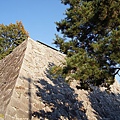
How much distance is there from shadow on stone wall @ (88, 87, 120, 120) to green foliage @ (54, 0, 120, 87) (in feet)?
10.3

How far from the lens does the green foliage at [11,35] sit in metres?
19.1

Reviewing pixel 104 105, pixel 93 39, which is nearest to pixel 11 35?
pixel 104 105

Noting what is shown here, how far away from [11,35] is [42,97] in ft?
46.3

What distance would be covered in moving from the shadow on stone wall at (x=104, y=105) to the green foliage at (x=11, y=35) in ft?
36.9

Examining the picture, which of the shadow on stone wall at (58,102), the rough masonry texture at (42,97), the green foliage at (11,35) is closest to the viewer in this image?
the rough masonry texture at (42,97)

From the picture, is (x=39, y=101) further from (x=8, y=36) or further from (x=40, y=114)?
(x=8, y=36)

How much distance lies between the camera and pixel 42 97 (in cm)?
686

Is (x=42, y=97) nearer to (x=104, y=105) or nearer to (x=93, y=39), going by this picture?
(x=93, y=39)

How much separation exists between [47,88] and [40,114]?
1.55 m

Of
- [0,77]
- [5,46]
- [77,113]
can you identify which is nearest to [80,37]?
[77,113]

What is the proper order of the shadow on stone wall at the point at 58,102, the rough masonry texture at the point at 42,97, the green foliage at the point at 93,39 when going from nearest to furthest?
the green foliage at the point at 93,39 → the rough masonry texture at the point at 42,97 → the shadow on stone wall at the point at 58,102

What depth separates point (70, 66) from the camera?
4.82 metres

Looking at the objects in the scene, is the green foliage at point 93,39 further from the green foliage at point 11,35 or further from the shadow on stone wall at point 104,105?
the green foliage at point 11,35

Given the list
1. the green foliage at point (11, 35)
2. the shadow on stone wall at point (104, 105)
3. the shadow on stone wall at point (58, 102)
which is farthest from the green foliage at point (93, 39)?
the green foliage at point (11, 35)
